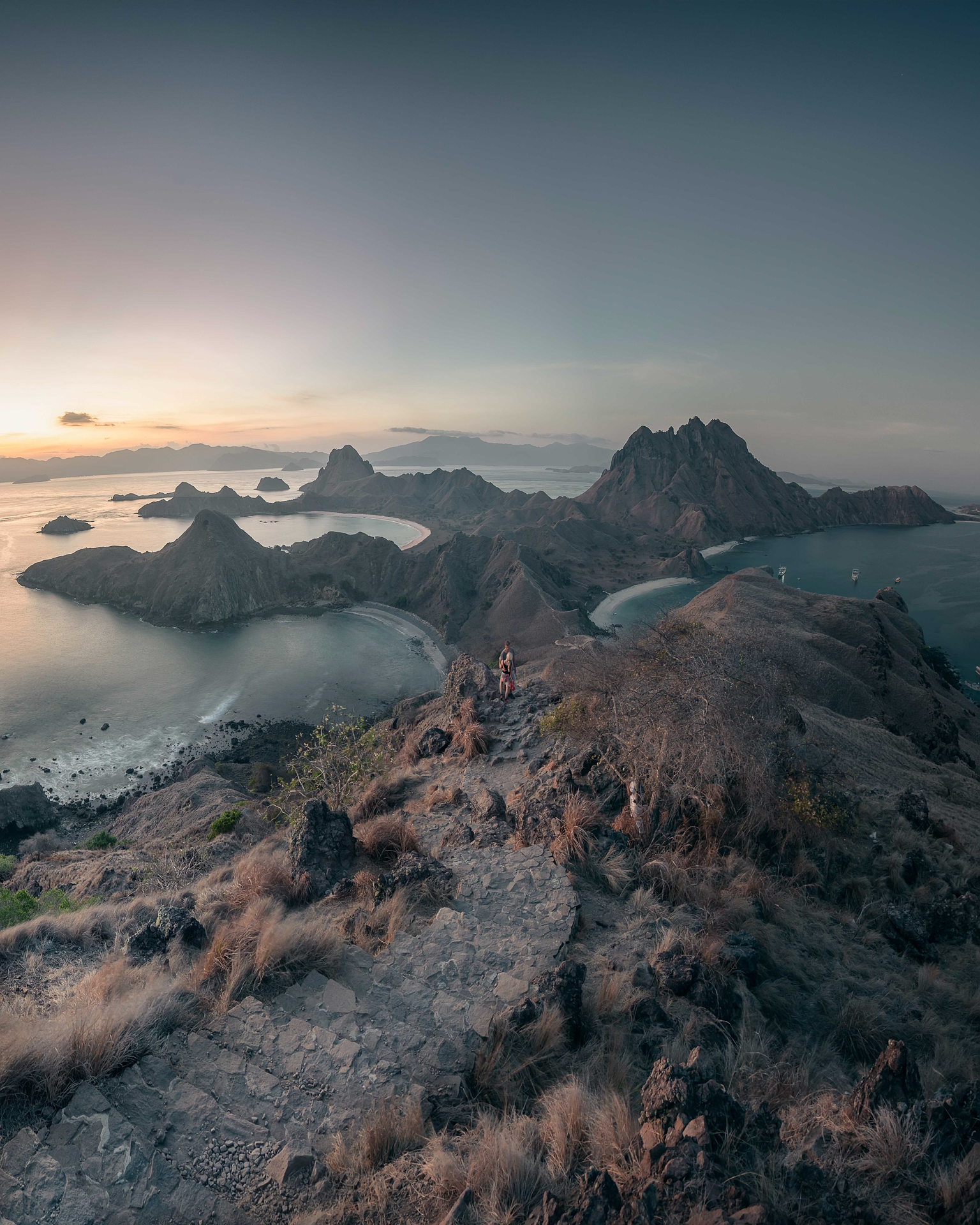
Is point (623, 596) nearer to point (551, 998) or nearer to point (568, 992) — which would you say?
point (568, 992)

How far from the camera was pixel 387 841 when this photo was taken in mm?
10008

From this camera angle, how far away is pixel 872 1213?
3.40 meters

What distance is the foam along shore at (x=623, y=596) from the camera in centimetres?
8062

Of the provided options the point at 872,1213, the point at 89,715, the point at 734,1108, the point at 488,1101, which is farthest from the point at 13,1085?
the point at 89,715

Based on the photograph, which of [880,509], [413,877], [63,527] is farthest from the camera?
[880,509]

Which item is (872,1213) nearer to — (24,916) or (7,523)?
(24,916)

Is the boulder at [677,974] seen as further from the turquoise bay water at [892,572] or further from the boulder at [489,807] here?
the turquoise bay water at [892,572]

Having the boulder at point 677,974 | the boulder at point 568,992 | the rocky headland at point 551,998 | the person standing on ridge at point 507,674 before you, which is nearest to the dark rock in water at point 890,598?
the rocky headland at point 551,998

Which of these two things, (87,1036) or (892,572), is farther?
(892,572)

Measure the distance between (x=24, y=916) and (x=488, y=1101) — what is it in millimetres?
11314

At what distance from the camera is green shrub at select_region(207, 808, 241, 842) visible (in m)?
16.5

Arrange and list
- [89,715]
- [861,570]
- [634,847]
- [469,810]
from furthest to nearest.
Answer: [861,570]
[89,715]
[469,810]
[634,847]

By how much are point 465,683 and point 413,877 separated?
495 inches

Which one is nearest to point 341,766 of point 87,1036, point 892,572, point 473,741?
point 473,741
